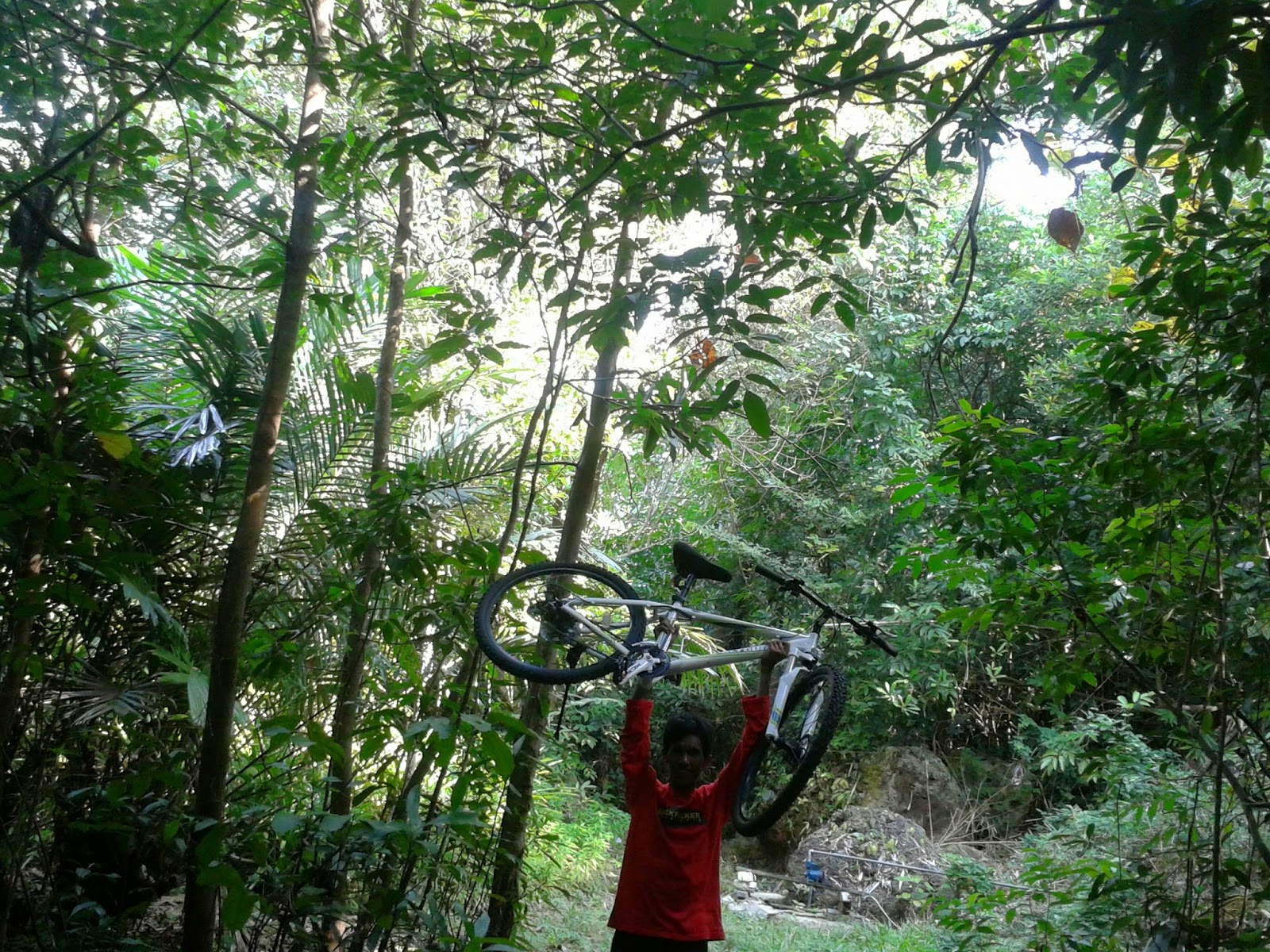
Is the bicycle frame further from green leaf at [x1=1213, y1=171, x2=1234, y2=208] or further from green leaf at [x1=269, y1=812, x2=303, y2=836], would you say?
green leaf at [x1=1213, y1=171, x2=1234, y2=208]

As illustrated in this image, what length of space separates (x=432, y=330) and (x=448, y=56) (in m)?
3.62

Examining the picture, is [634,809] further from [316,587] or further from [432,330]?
[432,330]

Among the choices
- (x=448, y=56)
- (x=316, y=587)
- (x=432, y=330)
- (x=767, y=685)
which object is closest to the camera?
(x=448, y=56)

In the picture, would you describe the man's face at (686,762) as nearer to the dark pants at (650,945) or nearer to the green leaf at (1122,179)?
the dark pants at (650,945)

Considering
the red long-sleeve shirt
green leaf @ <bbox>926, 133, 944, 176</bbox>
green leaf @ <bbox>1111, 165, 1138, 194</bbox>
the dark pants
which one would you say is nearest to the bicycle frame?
the red long-sleeve shirt

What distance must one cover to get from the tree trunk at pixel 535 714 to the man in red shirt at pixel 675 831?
0.31 meters

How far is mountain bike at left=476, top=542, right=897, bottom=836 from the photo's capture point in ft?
8.36

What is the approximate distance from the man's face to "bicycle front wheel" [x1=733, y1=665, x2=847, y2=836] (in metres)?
0.12

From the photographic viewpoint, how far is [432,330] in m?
5.93

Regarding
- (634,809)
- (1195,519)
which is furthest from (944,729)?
(634,809)

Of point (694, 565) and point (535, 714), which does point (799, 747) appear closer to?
point (694, 565)

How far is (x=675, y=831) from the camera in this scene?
2.41 meters

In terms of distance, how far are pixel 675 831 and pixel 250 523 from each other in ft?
4.16

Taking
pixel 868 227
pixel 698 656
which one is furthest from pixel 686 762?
pixel 868 227
